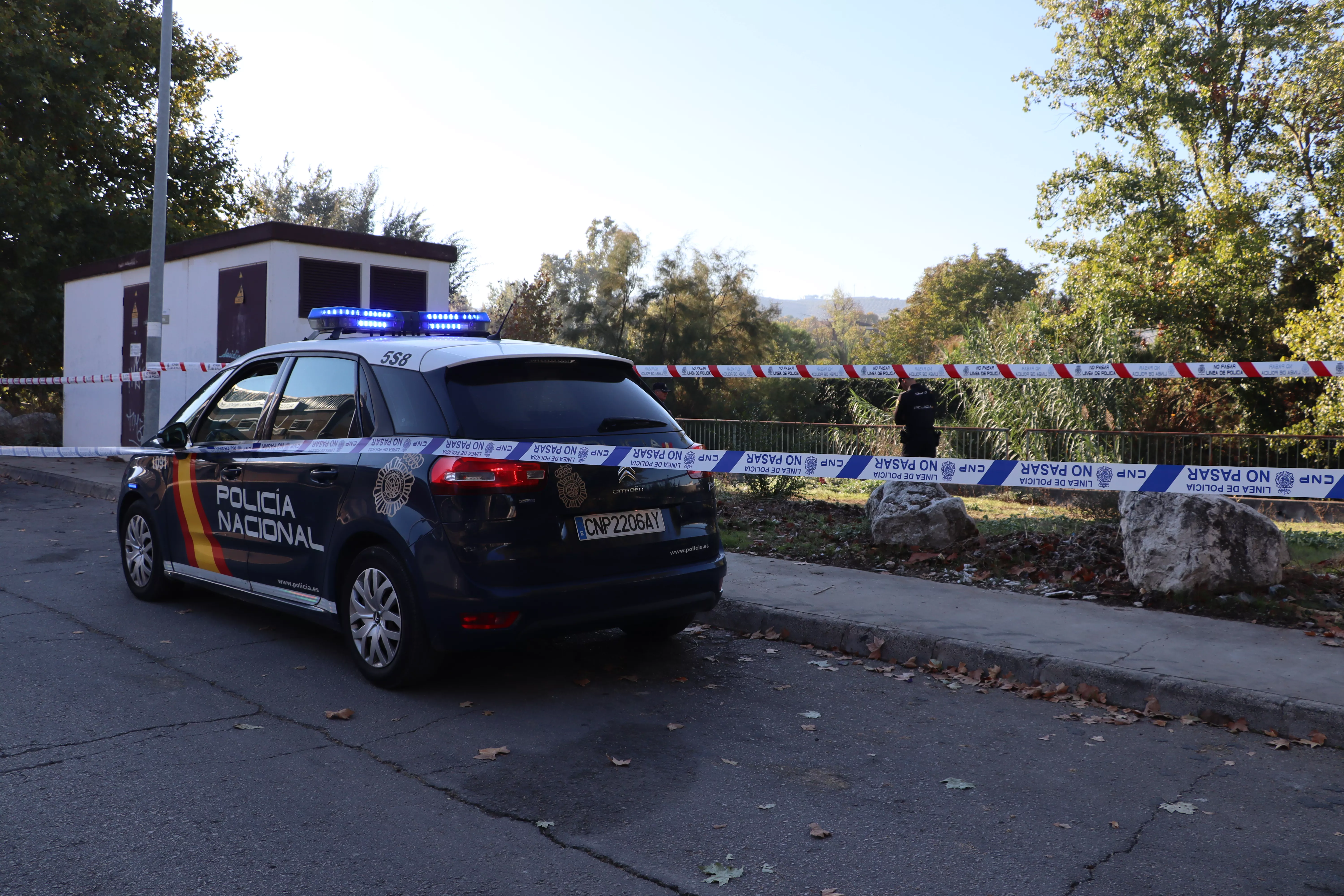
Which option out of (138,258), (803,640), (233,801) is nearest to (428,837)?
(233,801)

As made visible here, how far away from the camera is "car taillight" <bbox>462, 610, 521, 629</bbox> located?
469 cm

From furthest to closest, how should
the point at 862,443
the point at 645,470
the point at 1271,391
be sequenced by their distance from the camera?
the point at 1271,391 < the point at 862,443 < the point at 645,470

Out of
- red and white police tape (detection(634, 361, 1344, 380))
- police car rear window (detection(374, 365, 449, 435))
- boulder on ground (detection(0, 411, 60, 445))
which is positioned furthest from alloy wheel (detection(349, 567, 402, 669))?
boulder on ground (detection(0, 411, 60, 445))

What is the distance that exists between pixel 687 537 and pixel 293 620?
2817mm

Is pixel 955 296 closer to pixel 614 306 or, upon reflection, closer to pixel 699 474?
pixel 614 306

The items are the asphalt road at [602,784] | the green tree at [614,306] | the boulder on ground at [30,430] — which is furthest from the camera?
the green tree at [614,306]

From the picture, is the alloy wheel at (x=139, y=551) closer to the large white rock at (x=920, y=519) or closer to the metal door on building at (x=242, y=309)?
the large white rock at (x=920, y=519)

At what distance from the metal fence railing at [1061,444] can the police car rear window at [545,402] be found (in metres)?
8.12

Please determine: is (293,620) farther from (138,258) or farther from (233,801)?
(138,258)

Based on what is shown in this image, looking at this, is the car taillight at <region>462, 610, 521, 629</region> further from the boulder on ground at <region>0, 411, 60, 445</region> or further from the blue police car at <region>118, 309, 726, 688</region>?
the boulder on ground at <region>0, 411, 60, 445</region>

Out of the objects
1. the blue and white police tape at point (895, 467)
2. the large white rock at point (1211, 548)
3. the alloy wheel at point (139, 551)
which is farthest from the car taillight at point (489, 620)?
the large white rock at point (1211, 548)

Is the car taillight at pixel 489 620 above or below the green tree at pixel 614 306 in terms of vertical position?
below

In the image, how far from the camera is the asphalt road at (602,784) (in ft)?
10.6

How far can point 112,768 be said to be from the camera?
3.99 m
